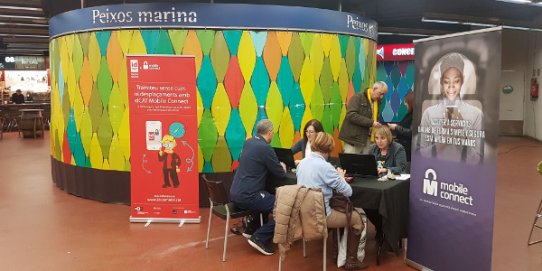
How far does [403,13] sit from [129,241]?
914 centimetres

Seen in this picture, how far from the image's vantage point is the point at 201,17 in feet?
20.1

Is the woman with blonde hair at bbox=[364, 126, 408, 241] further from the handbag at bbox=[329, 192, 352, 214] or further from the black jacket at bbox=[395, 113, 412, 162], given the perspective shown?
the black jacket at bbox=[395, 113, 412, 162]

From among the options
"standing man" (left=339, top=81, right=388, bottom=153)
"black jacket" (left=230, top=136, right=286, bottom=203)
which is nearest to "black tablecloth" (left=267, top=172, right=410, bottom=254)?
"black jacket" (left=230, top=136, right=286, bottom=203)

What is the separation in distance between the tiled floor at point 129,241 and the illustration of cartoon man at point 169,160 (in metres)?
0.55

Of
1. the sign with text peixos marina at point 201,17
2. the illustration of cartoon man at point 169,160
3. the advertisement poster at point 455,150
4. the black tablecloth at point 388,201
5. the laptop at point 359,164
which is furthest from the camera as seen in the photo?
the sign with text peixos marina at point 201,17

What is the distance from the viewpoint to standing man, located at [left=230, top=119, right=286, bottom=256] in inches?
177

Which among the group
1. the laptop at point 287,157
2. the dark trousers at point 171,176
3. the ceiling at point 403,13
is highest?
the ceiling at point 403,13

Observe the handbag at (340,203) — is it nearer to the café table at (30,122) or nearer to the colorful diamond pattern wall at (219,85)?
the colorful diamond pattern wall at (219,85)

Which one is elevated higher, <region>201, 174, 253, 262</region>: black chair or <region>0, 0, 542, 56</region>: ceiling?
<region>0, 0, 542, 56</region>: ceiling

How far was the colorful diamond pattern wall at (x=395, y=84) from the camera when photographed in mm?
14562

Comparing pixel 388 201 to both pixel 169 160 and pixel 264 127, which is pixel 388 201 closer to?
pixel 264 127

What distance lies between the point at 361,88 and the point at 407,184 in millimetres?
3254

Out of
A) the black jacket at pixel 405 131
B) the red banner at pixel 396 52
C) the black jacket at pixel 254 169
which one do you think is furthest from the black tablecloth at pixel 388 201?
the red banner at pixel 396 52

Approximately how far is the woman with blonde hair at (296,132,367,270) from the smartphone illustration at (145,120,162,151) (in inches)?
84.4
